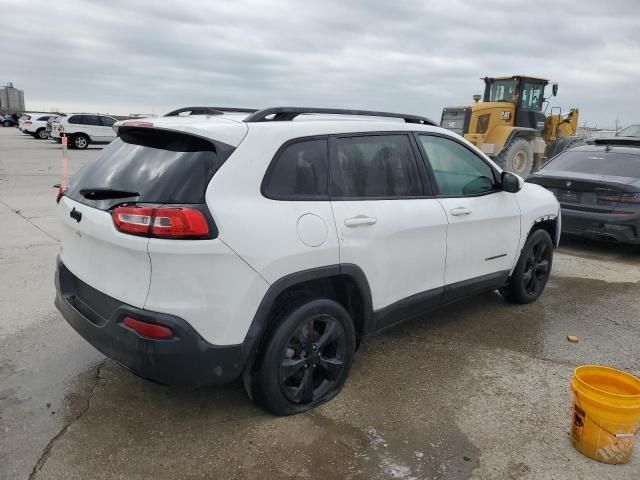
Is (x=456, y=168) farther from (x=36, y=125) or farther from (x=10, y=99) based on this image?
(x=10, y=99)

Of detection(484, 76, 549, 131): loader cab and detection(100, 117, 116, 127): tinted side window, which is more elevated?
detection(484, 76, 549, 131): loader cab

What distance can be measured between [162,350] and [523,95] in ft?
48.6

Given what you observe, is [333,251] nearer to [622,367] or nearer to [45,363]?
[45,363]

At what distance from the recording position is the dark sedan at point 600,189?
703cm

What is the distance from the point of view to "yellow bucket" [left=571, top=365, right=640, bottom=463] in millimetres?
2674

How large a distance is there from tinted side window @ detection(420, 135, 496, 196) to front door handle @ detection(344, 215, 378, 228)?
912 millimetres

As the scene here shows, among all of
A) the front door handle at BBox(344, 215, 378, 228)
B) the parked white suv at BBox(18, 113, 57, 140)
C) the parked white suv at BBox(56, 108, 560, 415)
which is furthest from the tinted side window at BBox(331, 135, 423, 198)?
the parked white suv at BBox(18, 113, 57, 140)

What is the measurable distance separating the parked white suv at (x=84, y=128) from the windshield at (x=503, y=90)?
1679 cm

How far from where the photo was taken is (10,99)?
62.4m

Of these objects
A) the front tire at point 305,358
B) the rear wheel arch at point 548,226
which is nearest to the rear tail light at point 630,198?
the rear wheel arch at point 548,226

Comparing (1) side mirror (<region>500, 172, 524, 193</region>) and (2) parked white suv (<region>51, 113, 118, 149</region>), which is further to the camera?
(2) parked white suv (<region>51, 113, 118, 149</region>)

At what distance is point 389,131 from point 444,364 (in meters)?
1.75

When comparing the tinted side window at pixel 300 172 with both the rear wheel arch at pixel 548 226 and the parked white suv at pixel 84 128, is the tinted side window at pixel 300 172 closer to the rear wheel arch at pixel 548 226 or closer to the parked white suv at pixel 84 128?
the rear wheel arch at pixel 548 226

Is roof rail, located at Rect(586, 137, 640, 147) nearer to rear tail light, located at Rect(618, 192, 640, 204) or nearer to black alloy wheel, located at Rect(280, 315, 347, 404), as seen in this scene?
rear tail light, located at Rect(618, 192, 640, 204)
